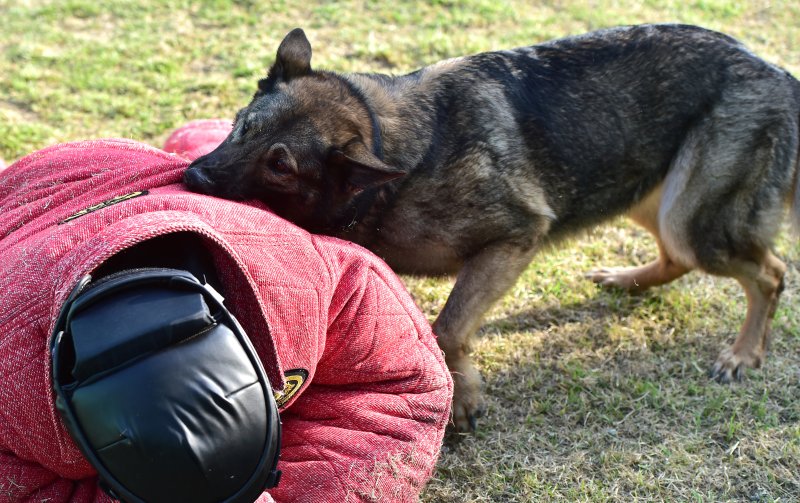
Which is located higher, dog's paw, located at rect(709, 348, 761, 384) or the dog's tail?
the dog's tail

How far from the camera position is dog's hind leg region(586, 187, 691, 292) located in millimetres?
4457

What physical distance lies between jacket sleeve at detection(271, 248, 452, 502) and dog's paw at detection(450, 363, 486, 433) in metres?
0.63

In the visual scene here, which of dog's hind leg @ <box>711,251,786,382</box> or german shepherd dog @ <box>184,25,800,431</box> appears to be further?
dog's hind leg @ <box>711,251,786,382</box>

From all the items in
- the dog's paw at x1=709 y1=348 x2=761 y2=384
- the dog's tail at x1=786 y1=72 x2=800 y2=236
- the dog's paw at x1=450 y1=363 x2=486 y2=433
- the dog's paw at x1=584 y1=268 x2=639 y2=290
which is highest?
the dog's tail at x1=786 y1=72 x2=800 y2=236

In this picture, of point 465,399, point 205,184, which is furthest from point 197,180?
point 465,399

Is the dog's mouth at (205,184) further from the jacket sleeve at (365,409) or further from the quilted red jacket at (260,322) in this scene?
the jacket sleeve at (365,409)

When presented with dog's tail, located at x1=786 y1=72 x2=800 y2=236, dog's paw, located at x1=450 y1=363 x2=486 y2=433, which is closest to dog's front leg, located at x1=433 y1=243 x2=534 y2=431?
dog's paw, located at x1=450 y1=363 x2=486 y2=433

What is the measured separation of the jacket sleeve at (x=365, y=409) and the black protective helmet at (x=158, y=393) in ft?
2.36

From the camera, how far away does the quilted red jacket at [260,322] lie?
2.14 metres

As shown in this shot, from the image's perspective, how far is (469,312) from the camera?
3.73m

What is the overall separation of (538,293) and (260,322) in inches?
107

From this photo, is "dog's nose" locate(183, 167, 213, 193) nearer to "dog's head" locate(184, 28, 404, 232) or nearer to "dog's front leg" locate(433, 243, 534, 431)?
"dog's head" locate(184, 28, 404, 232)

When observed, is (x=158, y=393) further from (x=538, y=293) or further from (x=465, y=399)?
(x=538, y=293)

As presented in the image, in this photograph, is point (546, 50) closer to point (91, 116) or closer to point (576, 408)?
point (576, 408)
